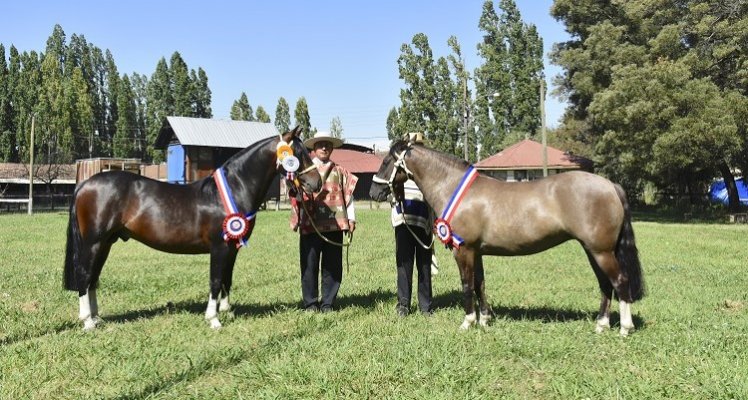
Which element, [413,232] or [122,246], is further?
[122,246]

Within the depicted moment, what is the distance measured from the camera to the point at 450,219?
20.6 feet

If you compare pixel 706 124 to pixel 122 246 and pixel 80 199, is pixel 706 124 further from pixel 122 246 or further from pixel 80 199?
pixel 80 199

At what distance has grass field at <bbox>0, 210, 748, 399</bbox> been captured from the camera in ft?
14.5

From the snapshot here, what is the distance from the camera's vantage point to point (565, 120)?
43188 millimetres

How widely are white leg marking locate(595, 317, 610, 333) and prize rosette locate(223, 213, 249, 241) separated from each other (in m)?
4.10

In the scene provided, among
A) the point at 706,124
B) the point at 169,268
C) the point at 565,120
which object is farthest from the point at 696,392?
the point at 565,120

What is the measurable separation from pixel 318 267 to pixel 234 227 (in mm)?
1370

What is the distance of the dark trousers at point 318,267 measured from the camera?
7211 mm

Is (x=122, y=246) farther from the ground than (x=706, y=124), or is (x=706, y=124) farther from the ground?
(x=706, y=124)

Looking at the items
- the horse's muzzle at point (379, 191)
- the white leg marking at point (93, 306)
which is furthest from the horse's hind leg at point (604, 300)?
the white leg marking at point (93, 306)

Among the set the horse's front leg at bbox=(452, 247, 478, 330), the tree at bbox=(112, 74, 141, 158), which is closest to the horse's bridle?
the horse's front leg at bbox=(452, 247, 478, 330)

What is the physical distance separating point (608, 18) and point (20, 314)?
33298mm

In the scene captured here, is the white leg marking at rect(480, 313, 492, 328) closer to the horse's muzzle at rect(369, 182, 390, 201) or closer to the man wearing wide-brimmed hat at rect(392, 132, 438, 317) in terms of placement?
the man wearing wide-brimmed hat at rect(392, 132, 438, 317)

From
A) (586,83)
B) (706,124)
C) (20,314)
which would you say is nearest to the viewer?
(20,314)
